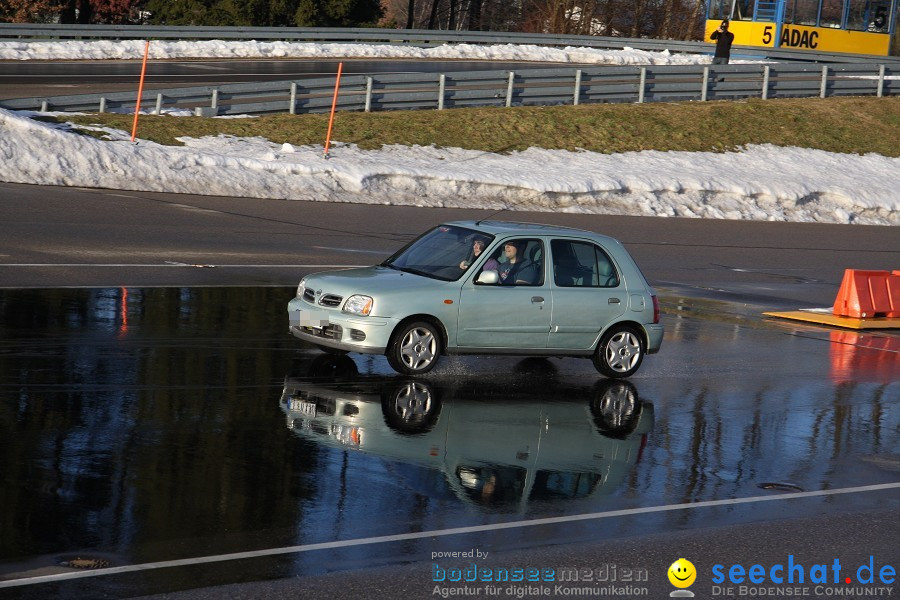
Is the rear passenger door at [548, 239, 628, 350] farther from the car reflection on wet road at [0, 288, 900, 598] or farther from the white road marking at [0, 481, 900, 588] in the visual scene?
the white road marking at [0, 481, 900, 588]

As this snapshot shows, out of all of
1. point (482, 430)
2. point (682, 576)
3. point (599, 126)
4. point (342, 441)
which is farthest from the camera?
point (599, 126)

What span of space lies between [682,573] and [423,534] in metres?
1.51

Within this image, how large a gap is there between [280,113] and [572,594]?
91.8 ft

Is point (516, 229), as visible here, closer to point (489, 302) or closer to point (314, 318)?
point (489, 302)

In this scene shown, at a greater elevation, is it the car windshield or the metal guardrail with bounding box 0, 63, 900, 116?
the metal guardrail with bounding box 0, 63, 900, 116

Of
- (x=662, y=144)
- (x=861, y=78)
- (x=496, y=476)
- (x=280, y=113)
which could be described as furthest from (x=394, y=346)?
(x=861, y=78)

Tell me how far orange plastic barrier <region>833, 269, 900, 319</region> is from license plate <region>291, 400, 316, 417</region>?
31.6 ft

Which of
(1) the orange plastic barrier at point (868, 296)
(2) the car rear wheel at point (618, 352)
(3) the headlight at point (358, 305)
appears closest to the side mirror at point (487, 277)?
(3) the headlight at point (358, 305)

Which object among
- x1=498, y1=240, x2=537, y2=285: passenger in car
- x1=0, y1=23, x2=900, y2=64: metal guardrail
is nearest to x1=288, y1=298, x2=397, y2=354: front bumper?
x1=498, y1=240, x2=537, y2=285: passenger in car

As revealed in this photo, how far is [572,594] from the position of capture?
659 centimetres

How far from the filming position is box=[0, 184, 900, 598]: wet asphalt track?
23.0 ft

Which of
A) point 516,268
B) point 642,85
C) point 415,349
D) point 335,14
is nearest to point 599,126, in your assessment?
point 642,85

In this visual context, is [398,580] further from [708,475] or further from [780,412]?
[780,412]

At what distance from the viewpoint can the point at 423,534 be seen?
7387 mm
